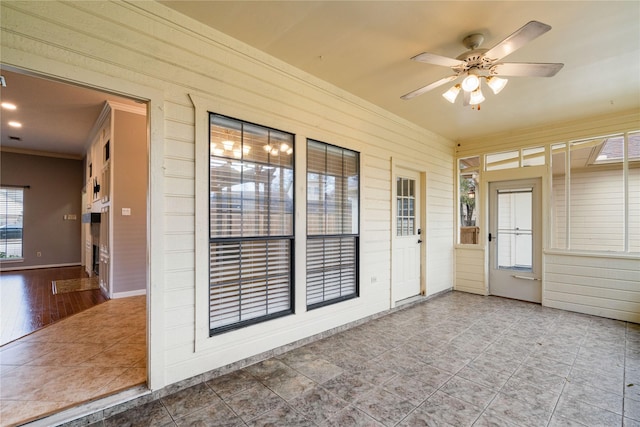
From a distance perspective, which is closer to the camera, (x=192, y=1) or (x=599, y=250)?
(x=192, y=1)

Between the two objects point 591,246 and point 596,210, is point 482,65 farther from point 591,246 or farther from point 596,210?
point 591,246

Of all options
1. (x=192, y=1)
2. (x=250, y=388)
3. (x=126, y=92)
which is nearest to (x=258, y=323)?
(x=250, y=388)

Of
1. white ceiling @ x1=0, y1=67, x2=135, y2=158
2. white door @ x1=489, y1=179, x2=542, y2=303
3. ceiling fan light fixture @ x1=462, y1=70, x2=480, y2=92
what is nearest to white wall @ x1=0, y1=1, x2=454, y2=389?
white ceiling @ x1=0, y1=67, x2=135, y2=158

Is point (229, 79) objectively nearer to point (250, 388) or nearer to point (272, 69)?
point (272, 69)

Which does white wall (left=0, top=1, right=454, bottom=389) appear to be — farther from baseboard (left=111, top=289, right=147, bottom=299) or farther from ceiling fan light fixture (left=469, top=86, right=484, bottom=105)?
baseboard (left=111, top=289, right=147, bottom=299)


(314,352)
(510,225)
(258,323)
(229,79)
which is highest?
(229,79)

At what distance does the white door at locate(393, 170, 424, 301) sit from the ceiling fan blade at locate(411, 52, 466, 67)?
224 cm

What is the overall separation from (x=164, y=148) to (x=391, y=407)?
8.77 ft

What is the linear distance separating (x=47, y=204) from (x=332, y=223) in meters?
9.09

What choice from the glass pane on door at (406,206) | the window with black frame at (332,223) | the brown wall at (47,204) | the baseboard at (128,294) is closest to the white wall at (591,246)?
the glass pane on door at (406,206)

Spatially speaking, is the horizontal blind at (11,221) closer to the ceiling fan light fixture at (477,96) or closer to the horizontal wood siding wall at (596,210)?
the ceiling fan light fixture at (477,96)

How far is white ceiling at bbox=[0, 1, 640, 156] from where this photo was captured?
7.30 feet

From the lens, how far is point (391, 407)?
2.16 meters

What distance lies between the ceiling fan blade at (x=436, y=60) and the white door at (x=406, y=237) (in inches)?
88.4
